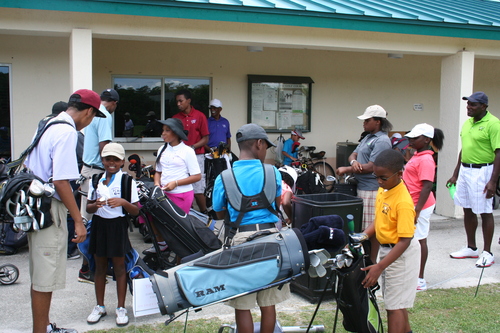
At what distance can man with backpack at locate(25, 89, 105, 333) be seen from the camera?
11.8 feet

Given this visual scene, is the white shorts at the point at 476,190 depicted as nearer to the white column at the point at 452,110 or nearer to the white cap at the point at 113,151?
the white column at the point at 452,110

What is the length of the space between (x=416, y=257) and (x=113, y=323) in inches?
105

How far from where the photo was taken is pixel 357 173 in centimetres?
543

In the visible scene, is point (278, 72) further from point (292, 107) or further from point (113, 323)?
point (113, 323)

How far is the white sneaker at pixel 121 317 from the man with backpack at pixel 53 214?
27.8 inches

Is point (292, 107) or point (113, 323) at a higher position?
point (292, 107)

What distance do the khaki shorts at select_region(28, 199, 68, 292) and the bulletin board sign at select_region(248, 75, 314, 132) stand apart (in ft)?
20.9

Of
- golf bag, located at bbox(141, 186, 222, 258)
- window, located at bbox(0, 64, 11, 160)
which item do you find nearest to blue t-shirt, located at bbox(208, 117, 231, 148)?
window, located at bbox(0, 64, 11, 160)

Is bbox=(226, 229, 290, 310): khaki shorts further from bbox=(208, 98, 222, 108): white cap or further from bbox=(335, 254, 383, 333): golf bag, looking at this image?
bbox=(208, 98, 222, 108): white cap

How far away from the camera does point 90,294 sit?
5090 mm

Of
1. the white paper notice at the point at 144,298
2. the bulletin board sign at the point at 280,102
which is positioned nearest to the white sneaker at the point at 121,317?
the white paper notice at the point at 144,298

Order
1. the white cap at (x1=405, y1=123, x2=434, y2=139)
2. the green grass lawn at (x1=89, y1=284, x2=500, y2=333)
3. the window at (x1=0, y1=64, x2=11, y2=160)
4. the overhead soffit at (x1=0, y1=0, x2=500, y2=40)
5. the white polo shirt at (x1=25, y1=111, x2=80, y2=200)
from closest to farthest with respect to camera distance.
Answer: the white polo shirt at (x1=25, y1=111, x2=80, y2=200)
the green grass lawn at (x1=89, y1=284, x2=500, y2=333)
the white cap at (x1=405, y1=123, x2=434, y2=139)
the overhead soffit at (x1=0, y1=0, x2=500, y2=40)
the window at (x1=0, y1=64, x2=11, y2=160)

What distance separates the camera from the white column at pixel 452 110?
27.4ft

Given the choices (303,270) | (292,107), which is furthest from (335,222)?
(292,107)
